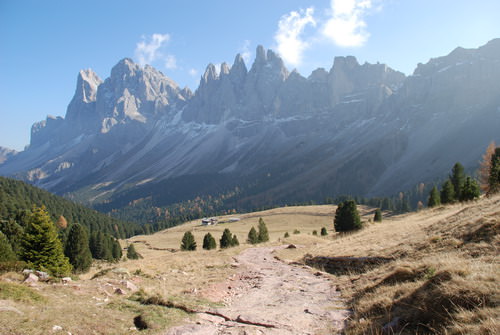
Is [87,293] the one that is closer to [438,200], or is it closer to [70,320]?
[70,320]

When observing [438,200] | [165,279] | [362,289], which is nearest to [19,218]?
[165,279]

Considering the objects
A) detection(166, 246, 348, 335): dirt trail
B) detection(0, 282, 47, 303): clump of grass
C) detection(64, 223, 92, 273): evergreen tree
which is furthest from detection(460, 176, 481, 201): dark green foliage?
detection(64, 223, 92, 273): evergreen tree

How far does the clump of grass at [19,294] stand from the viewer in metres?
9.82

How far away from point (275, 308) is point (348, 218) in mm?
36186

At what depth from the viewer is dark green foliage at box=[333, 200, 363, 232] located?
44.0m

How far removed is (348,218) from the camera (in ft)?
146

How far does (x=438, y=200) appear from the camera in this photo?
63.2 metres

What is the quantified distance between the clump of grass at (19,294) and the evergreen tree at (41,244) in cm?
1497

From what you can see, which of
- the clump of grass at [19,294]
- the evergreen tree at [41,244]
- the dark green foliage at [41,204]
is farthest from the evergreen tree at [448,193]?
the dark green foliage at [41,204]

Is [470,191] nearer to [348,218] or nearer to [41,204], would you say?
[348,218]

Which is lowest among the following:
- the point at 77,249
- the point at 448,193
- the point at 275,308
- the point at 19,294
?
the point at 448,193

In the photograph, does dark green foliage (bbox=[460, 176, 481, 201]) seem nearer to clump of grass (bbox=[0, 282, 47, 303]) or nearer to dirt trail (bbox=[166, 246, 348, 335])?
dirt trail (bbox=[166, 246, 348, 335])

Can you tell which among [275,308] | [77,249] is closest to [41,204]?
[77,249]

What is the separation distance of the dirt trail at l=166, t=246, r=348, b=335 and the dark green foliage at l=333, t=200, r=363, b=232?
90.4 feet
